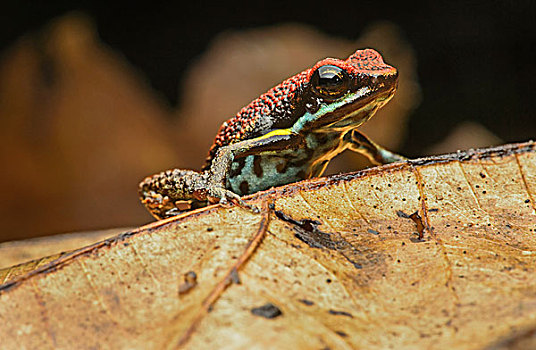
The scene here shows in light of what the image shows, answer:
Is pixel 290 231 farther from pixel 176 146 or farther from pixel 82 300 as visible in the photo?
pixel 176 146

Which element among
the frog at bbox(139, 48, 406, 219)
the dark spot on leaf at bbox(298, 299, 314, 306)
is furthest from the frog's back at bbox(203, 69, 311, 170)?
the dark spot on leaf at bbox(298, 299, 314, 306)

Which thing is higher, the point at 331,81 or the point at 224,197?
the point at 331,81

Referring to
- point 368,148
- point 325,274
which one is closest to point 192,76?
point 368,148

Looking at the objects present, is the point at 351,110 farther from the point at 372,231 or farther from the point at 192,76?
the point at 192,76

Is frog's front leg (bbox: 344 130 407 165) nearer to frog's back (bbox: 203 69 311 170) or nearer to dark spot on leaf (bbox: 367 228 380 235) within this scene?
frog's back (bbox: 203 69 311 170)

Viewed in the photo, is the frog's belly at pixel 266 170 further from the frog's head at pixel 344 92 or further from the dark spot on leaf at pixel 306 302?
the dark spot on leaf at pixel 306 302

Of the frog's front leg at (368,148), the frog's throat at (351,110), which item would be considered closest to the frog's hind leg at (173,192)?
the frog's throat at (351,110)

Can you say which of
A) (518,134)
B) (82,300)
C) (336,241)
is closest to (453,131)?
(518,134)
